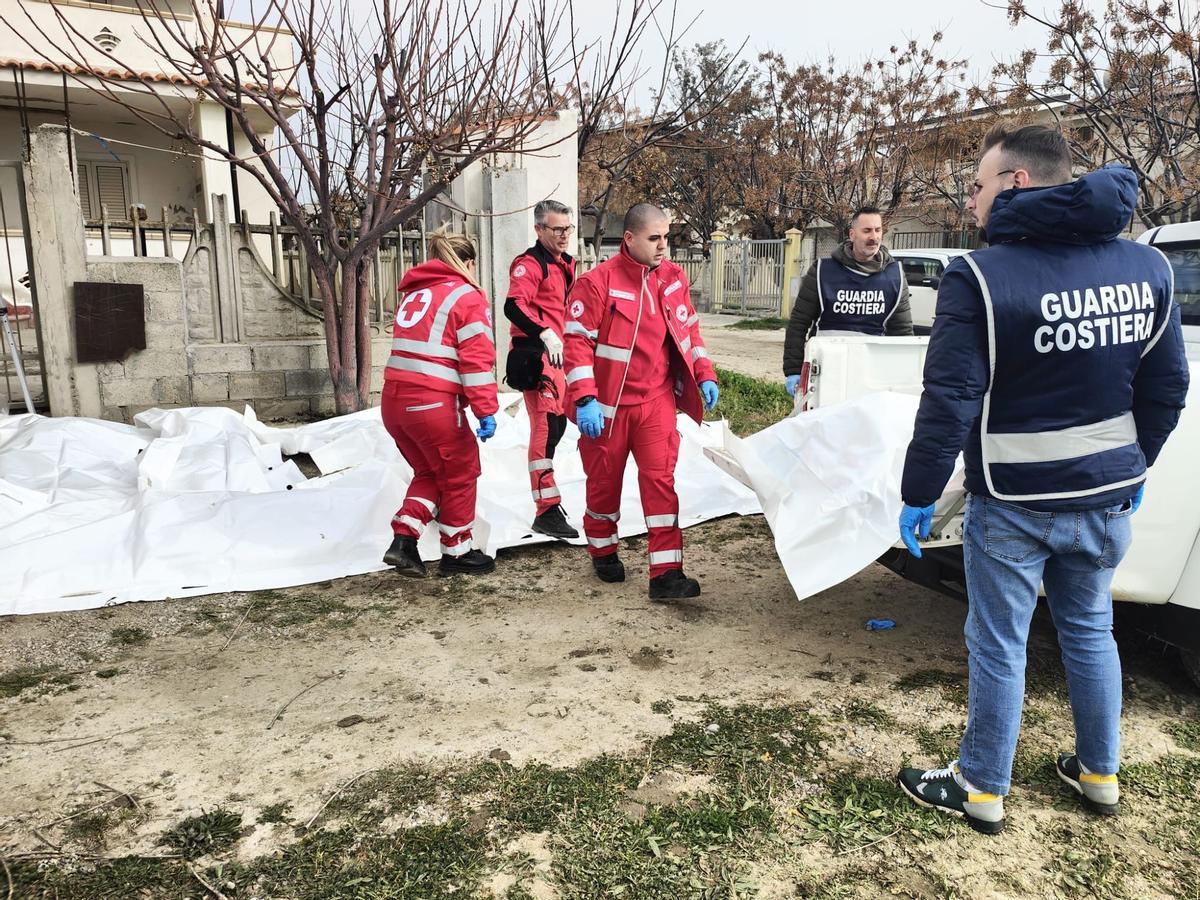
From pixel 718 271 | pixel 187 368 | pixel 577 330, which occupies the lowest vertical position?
pixel 187 368

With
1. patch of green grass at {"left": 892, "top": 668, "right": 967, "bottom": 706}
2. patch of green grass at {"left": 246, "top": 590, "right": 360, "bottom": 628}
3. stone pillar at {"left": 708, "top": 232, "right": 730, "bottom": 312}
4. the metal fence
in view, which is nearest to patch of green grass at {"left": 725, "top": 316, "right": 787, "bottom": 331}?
stone pillar at {"left": 708, "top": 232, "right": 730, "bottom": 312}

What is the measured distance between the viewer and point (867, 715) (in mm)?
3189

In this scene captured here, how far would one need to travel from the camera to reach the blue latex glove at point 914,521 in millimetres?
2531

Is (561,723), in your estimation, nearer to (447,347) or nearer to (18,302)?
(447,347)

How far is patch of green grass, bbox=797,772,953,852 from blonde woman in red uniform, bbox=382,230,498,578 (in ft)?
8.27

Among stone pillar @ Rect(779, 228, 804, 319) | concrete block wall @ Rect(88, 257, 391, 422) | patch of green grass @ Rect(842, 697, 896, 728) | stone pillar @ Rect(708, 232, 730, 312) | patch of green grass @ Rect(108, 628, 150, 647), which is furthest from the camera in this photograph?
stone pillar @ Rect(708, 232, 730, 312)

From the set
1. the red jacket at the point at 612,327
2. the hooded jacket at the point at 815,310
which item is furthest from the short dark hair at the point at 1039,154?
the hooded jacket at the point at 815,310

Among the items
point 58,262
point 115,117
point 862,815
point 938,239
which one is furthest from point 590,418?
point 938,239

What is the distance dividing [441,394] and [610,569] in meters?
1.23

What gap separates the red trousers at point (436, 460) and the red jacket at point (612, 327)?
64 centimetres

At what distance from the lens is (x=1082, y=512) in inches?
93.3

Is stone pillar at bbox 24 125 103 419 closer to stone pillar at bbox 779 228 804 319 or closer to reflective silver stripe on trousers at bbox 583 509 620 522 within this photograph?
reflective silver stripe on trousers at bbox 583 509 620 522

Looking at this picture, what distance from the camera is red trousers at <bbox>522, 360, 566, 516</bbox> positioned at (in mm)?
5309

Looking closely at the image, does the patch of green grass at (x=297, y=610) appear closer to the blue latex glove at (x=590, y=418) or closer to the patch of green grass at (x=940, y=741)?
the blue latex glove at (x=590, y=418)
